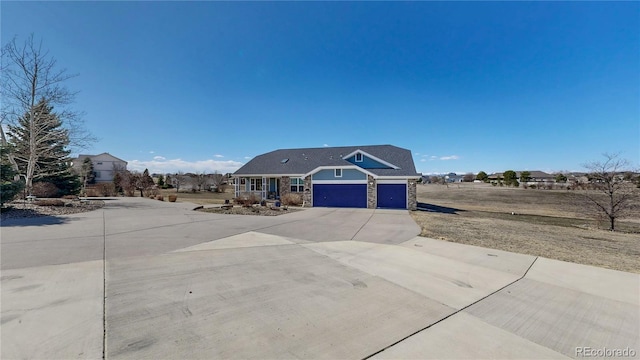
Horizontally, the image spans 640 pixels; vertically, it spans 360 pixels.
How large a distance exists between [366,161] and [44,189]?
28863 millimetres

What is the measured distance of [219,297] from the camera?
4.04 meters

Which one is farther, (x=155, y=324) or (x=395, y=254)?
(x=395, y=254)

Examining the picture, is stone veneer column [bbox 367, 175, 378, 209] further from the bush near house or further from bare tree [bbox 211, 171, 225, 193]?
bare tree [bbox 211, 171, 225, 193]

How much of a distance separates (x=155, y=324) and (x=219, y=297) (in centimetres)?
96

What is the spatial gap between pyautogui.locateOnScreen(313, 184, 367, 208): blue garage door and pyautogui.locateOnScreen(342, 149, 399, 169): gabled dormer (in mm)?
3146

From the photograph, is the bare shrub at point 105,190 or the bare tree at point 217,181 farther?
the bare tree at point 217,181

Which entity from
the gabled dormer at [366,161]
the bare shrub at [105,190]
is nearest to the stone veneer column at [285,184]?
the gabled dormer at [366,161]

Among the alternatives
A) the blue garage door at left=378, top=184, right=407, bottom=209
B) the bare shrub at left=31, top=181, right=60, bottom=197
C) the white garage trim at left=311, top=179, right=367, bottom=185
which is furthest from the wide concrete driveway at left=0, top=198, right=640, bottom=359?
the bare shrub at left=31, top=181, right=60, bottom=197

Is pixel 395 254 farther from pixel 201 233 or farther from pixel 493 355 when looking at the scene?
pixel 201 233

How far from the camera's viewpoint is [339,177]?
22.0 metres

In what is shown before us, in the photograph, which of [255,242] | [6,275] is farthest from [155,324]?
[255,242]

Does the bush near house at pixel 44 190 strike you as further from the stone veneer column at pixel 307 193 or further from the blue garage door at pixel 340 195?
the blue garage door at pixel 340 195

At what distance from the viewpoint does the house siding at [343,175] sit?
21562 millimetres

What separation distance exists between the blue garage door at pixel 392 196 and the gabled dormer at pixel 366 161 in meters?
2.76
